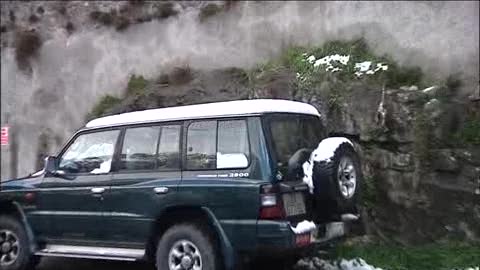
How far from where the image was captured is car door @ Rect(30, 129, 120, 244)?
22.0 ft

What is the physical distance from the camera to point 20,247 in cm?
727

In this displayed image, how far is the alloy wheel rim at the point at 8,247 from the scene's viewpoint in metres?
7.35

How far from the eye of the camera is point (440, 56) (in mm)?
9078

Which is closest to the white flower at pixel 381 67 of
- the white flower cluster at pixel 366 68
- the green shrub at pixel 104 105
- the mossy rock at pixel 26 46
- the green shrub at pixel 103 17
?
the white flower cluster at pixel 366 68

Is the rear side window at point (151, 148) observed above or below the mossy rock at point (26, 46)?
below

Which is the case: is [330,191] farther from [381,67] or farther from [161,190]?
[381,67]

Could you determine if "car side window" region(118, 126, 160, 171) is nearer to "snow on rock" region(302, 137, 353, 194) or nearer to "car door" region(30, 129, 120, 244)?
"car door" region(30, 129, 120, 244)

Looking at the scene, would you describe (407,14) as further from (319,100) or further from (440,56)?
(319,100)

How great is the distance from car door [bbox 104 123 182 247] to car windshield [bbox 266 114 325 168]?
994mm

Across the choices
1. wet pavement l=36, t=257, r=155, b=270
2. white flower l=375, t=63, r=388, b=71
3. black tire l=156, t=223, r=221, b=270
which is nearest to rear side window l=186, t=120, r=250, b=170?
black tire l=156, t=223, r=221, b=270

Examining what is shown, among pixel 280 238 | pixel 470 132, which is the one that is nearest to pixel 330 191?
pixel 280 238

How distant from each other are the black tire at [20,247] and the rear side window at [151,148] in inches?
61.0

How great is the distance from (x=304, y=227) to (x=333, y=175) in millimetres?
537

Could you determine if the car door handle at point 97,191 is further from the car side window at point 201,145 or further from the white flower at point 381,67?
the white flower at point 381,67
